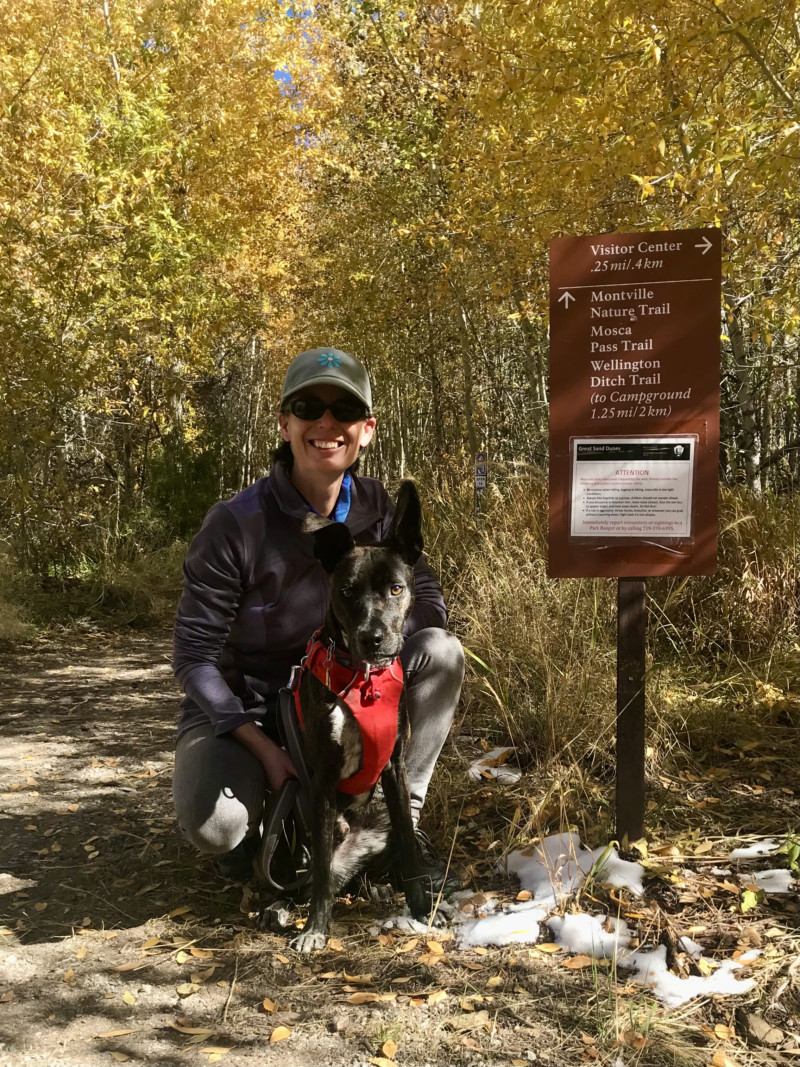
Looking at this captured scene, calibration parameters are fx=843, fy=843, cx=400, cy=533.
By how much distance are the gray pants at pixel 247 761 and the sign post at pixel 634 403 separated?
0.51 metres

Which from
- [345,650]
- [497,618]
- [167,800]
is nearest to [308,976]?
[345,650]

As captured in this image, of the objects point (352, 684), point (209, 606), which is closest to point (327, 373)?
point (209, 606)

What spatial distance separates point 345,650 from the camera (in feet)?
7.92

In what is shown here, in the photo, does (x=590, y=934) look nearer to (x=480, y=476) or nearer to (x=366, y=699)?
(x=366, y=699)

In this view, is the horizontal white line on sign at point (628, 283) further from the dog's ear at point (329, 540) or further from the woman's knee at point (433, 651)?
the woman's knee at point (433, 651)

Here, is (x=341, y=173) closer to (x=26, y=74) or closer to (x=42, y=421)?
(x=26, y=74)

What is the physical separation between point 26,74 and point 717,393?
9.13 metres

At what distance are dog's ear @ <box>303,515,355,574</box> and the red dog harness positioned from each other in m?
0.25

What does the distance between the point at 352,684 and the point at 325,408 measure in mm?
903

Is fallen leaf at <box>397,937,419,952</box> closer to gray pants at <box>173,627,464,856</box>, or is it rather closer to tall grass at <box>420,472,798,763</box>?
gray pants at <box>173,627,464,856</box>

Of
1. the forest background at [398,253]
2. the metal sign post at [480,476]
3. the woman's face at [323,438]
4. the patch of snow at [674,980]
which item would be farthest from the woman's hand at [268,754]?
the metal sign post at [480,476]

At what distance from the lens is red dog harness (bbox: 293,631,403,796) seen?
239cm

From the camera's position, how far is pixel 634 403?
2.70m

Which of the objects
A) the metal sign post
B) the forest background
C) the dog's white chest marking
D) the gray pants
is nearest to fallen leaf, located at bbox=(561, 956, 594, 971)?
the gray pants
